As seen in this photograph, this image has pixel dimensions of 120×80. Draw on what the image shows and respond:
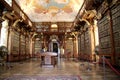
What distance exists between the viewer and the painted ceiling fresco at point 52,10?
17047 millimetres

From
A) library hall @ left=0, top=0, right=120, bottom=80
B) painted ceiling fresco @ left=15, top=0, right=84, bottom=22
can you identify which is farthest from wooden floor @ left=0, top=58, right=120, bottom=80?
painted ceiling fresco @ left=15, top=0, right=84, bottom=22

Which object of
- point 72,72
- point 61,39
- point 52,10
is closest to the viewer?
point 72,72

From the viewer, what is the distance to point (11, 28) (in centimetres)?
1282

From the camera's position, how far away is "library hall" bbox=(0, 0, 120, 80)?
5.78m

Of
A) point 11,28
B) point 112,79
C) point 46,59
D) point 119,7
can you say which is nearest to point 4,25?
point 11,28

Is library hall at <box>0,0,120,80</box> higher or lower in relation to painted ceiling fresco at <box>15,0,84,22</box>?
lower

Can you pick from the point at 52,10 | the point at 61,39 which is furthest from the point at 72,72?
the point at 61,39

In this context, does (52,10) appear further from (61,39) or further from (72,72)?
(72,72)

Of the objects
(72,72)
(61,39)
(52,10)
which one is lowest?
(72,72)

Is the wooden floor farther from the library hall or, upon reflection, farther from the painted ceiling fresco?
the painted ceiling fresco

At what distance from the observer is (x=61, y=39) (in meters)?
24.5

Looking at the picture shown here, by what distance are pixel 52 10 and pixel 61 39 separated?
6.17 m

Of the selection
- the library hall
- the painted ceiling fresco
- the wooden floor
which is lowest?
the wooden floor

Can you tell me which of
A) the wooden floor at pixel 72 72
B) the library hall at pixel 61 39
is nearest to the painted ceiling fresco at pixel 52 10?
the library hall at pixel 61 39
